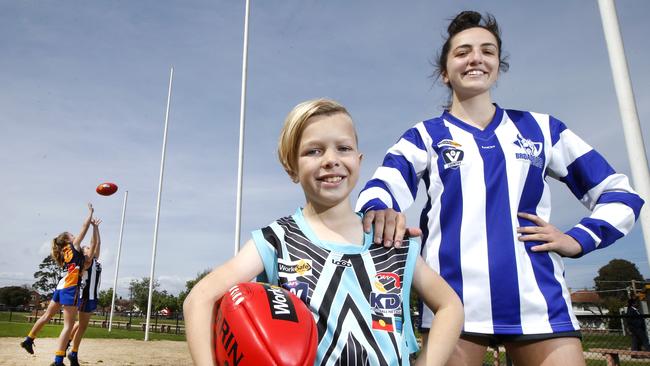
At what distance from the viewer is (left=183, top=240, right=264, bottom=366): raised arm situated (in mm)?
1451

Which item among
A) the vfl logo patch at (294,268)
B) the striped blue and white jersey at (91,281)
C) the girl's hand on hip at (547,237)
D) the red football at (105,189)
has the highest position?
the red football at (105,189)

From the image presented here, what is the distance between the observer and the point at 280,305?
1.47m

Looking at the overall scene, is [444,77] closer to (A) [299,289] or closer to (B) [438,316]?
(B) [438,316]

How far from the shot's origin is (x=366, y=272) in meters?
1.73

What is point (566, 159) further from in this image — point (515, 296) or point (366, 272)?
point (366, 272)

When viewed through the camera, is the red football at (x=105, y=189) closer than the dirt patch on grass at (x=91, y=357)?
No

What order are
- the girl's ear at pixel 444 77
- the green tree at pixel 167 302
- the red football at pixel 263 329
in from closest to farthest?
the red football at pixel 263 329, the girl's ear at pixel 444 77, the green tree at pixel 167 302

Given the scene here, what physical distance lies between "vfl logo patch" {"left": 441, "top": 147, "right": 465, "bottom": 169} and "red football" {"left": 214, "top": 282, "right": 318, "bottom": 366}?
110 cm

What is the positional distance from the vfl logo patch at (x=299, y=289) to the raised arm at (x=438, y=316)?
0.45m

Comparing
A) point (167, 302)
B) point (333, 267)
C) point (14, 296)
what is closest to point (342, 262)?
point (333, 267)

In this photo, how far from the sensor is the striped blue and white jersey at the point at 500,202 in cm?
202

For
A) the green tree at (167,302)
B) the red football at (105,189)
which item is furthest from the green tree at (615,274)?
the red football at (105,189)

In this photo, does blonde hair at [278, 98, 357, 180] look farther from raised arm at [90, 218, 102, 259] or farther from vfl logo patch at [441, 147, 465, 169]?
raised arm at [90, 218, 102, 259]

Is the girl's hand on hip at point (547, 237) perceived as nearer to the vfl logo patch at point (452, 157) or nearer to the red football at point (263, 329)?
the vfl logo patch at point (452, 157)
